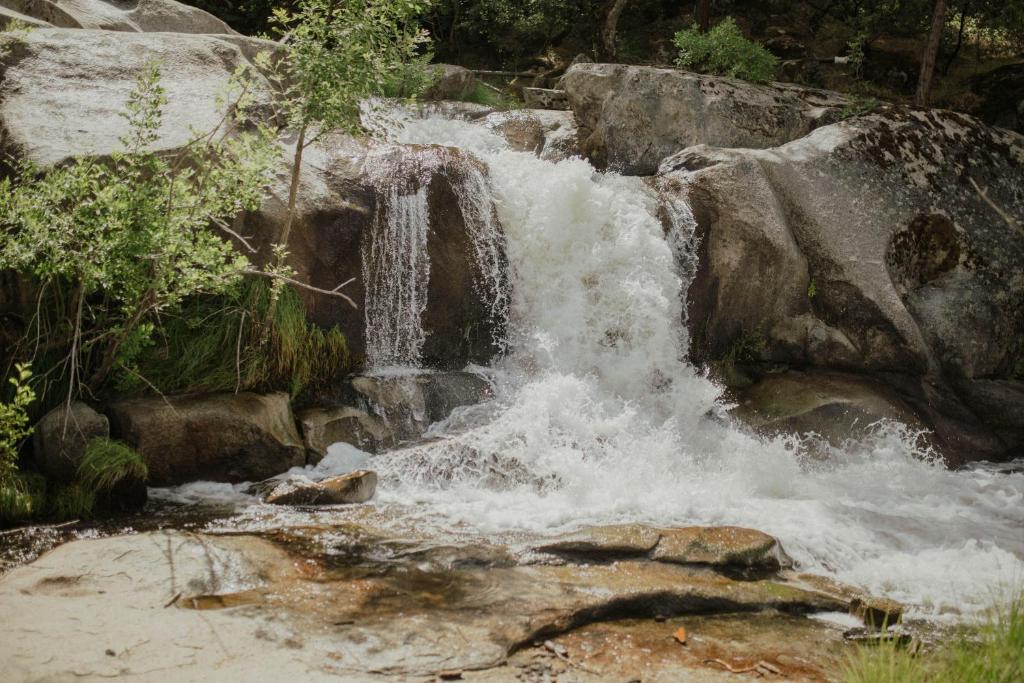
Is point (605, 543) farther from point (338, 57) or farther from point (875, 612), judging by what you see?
point (338, 57)

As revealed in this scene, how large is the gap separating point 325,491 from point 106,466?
→ 1584mm

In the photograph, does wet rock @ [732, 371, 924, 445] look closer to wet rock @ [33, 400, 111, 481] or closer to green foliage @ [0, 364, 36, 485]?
wet rock @ [33, 400, 111, 481]

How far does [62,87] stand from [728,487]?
7217 mm

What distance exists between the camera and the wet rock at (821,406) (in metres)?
9.25

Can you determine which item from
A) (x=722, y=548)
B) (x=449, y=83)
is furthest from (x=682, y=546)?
(x=449, y=83)

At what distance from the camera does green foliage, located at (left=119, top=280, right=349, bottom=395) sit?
717 cm

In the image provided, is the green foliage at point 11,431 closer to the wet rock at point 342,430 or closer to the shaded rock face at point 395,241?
the wet rock at point 342,430

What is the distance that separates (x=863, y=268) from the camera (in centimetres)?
1017

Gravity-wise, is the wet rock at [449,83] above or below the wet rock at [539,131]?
above

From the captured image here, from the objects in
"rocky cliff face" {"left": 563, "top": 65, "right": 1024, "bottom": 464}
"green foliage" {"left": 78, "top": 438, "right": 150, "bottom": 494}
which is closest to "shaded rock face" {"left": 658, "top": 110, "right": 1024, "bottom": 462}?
"rocky cliff face" {"left": 563, "top": 65, "right": 1024, "bottom": 464}

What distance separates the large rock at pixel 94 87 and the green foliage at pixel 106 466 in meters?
2.56

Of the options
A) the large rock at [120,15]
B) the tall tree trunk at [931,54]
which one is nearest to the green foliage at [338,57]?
the large rock at [120,15]

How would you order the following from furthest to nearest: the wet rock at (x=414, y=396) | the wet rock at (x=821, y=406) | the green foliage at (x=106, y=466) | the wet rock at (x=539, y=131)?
1. the wet rock at (x=539, y=131)
2. the wet rock at (x=821, y=406)
3. the wet rock at (x=414, y=396)
4. the green foliage at (x=106, y=466)

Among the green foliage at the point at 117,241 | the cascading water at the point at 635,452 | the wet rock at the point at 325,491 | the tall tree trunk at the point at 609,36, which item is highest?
the tall tree trunk at the point at 609,36
